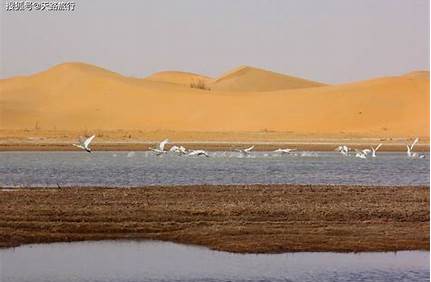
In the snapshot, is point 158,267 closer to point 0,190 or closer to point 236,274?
point 236,274

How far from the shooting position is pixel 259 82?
119m

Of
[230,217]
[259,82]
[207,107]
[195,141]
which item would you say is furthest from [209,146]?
[259,82]

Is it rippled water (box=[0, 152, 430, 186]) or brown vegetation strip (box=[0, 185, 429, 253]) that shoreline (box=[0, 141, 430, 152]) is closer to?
rippled water (box=[0, 152, 430, 186])

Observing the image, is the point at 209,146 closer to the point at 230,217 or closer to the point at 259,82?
the point at 230,217

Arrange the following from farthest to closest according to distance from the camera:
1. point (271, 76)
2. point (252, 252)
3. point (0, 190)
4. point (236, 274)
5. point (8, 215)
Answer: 1. point (271, 76)
2. point (0, 190)
3. point (8, 215)
4. point (252, 252)
5. point (236, 274)

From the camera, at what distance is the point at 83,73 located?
9550 centimetres

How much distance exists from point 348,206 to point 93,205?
16.7ft

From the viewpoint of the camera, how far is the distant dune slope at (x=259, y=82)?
381 ft

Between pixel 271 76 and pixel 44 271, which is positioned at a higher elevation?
pixel 271 76

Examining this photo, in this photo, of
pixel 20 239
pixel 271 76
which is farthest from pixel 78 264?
pixel 271 76

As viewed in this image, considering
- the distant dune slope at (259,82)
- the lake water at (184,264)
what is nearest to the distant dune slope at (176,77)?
the distant dune slope at (259,82)

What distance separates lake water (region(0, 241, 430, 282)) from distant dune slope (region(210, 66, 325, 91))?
9819 centimetres

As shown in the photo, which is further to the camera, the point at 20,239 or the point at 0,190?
the point at 0,190

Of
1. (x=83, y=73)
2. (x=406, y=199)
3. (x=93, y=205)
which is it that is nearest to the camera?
(x=93, y=205)
